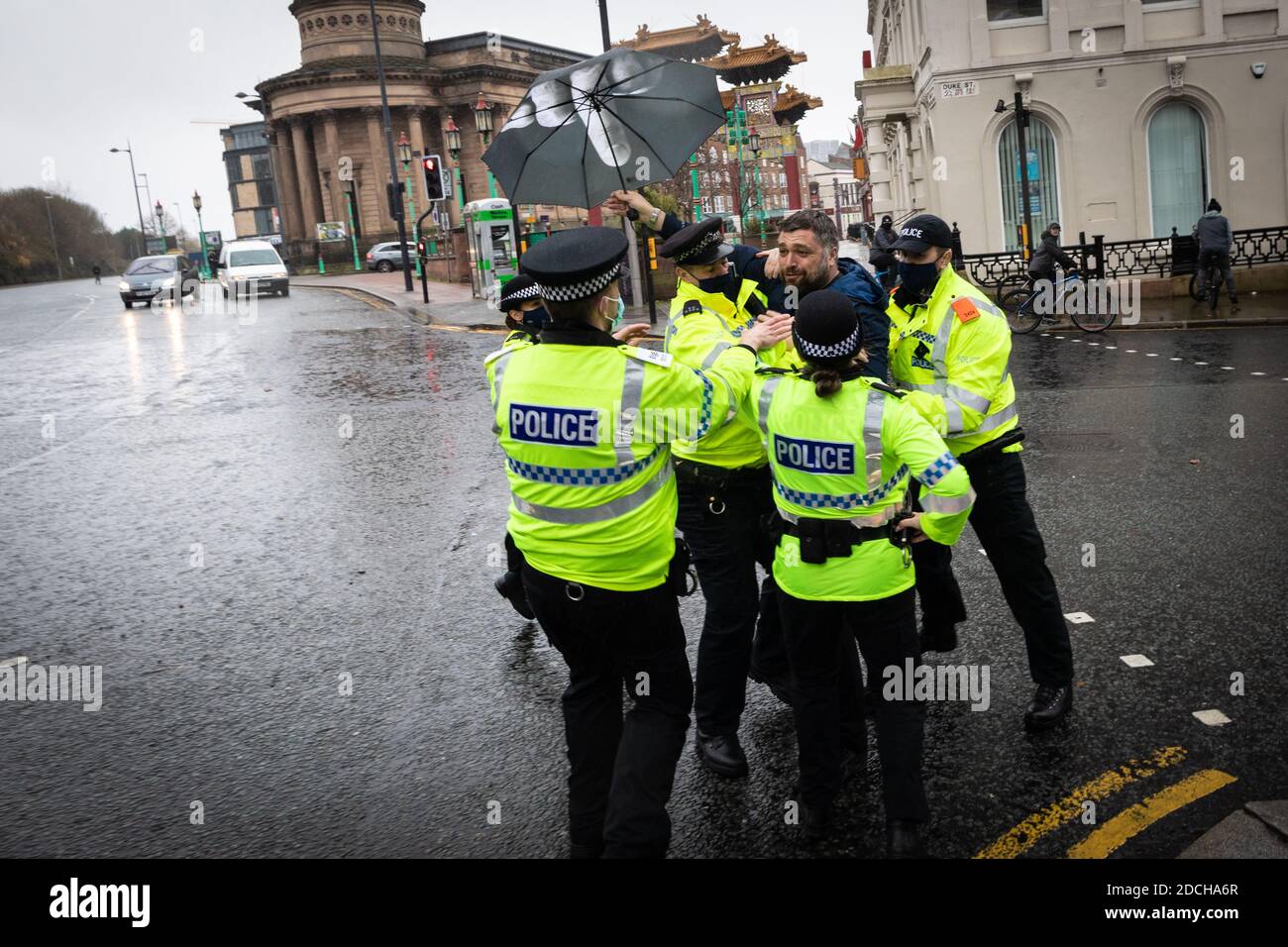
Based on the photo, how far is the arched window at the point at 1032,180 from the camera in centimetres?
2408

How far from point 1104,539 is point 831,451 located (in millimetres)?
3708

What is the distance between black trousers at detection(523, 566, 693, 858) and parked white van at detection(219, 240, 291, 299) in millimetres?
32924

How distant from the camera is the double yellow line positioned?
3.43 metres

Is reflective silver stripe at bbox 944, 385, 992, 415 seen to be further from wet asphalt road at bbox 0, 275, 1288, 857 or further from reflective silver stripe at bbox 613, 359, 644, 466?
reflective silver stripe at bbox 613, 359, 644, 466

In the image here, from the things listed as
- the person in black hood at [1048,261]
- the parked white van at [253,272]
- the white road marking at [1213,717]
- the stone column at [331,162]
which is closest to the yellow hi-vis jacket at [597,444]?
the white road marking at [1213,717]

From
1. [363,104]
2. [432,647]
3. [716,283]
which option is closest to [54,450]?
[432,647]

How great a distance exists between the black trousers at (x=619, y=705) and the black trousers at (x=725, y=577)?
24.1 inches

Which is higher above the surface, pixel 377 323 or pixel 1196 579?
pixel 377 323

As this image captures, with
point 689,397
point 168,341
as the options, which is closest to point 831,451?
point 689,397

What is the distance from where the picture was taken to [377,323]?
2361cm

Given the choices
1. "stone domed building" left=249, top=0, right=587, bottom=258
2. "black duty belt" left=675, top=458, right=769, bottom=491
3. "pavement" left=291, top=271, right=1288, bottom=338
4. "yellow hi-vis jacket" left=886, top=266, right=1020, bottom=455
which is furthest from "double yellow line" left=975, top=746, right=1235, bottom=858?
"stone domed building" left=249, top=0, right=587, bottom=258

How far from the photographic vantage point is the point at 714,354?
12.4 ft

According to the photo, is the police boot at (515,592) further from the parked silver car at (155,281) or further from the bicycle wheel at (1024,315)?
the parked silver car at (155,281)

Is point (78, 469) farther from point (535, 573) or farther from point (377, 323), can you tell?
point (377, 323)
